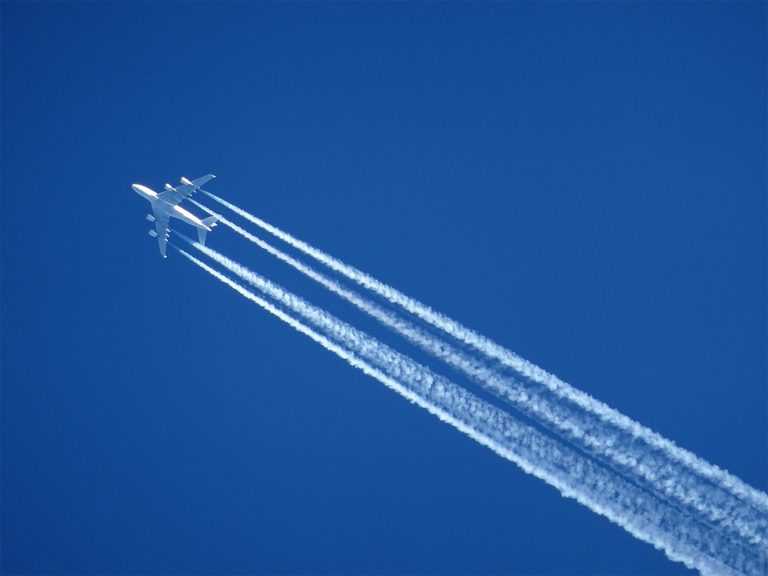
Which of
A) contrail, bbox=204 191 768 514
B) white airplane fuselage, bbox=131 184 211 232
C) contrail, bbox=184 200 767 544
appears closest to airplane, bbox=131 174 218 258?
white airplane fuselage, bbox=131 184 211 232

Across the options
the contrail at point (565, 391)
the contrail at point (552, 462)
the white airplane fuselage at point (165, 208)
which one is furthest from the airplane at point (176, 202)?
the contrail at point (552, 462)

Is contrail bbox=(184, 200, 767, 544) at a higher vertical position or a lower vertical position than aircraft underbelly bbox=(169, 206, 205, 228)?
lower

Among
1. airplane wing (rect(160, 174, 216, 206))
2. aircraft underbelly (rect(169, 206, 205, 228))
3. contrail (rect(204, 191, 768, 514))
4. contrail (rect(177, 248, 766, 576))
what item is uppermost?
airplane wing (rect(160, 174, 216, 206))

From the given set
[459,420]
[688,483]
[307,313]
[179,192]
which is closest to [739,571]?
[688,483]

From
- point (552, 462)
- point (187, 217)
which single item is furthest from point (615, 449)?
point (187, 217)

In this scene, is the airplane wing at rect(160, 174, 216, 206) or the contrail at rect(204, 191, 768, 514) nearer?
the contrail at rect(204, 191, 768, 514)

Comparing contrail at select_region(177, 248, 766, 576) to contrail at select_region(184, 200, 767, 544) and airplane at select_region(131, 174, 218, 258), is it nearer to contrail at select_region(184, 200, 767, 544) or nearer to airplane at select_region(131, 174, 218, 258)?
contrail at select_region(184, 200, 767, 544)

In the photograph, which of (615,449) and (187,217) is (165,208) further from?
(615,449)
